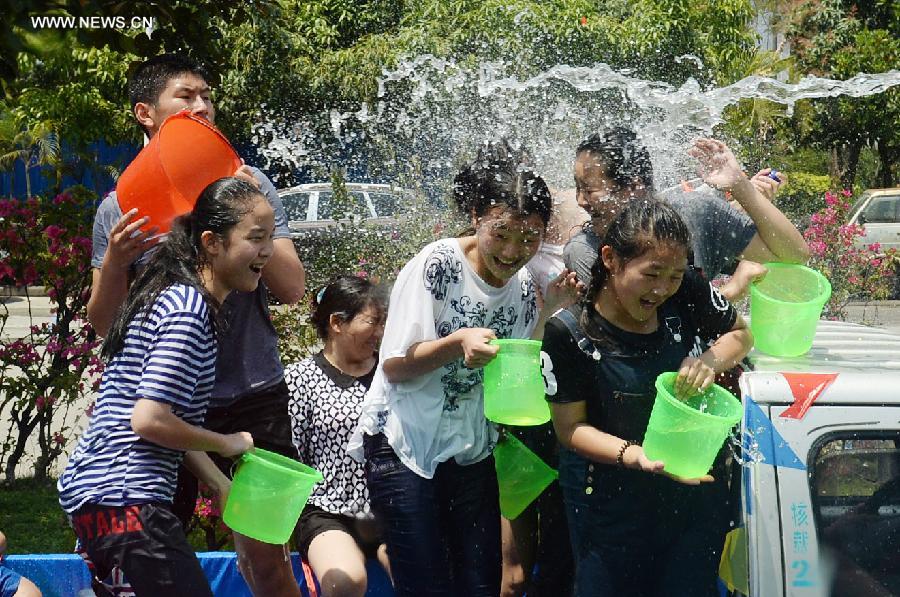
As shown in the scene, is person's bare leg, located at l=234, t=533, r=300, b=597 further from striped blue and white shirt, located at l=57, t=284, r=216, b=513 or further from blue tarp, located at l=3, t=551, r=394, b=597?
striped blue and white shirt, located at l=57, t=284, r=216, b=513

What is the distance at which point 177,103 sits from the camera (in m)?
3.61

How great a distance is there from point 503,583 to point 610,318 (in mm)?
1037

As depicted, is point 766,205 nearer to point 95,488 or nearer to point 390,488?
point 390,488

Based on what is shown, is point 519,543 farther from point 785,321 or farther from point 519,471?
point 785,321

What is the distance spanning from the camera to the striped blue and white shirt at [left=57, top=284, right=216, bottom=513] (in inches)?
110

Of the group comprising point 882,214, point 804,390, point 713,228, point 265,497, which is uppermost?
point 713,228

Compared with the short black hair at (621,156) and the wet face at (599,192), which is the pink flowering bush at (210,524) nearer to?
the wet face at (599,192)

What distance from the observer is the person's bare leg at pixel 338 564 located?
3.39 metres

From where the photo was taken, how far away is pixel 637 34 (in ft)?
31.4

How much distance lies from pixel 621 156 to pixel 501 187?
1.63 feet

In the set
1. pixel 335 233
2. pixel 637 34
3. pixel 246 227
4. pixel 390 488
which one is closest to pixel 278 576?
pixel 390 488

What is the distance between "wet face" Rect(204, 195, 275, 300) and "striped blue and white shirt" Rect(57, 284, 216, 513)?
14cm

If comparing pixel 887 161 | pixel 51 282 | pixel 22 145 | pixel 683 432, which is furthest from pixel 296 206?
pixel 887 161

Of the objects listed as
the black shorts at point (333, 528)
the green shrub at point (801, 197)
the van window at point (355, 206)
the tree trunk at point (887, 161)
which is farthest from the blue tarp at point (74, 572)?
the tree trunk at point (887, 161)
